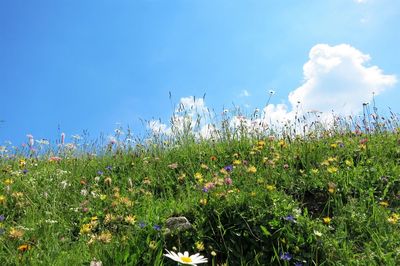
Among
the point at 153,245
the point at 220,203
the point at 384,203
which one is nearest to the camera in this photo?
the point at 153,245

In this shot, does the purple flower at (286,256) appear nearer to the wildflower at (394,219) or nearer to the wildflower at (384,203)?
the wildflower at (394,219)

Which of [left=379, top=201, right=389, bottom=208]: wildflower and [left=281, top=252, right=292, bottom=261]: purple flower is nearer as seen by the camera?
[left=281, top=252, right=292, bottom=261]: purple flower

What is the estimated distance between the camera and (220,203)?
3688 mm

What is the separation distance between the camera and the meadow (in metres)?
3.42

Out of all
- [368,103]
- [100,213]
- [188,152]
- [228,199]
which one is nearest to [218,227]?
[228,199]

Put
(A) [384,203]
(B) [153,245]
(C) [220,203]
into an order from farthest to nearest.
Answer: (A) [384,203], (C) [220,203], (B) [153,245]

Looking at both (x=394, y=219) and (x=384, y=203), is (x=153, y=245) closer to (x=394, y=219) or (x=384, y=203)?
(x=394, y=219)

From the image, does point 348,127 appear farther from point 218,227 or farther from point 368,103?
point 218,227

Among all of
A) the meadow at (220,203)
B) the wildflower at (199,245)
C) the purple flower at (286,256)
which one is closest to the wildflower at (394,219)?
the meadow at (220,203)

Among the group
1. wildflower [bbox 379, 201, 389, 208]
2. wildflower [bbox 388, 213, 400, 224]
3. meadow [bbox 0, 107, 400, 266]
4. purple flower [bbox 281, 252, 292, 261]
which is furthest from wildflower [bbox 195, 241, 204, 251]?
wildflower [bbox 379, 201, 389, 208]

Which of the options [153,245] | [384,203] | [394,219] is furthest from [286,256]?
[384,203]

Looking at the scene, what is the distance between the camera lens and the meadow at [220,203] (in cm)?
342

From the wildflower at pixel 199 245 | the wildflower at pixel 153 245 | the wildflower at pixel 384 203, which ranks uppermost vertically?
the wildflower at pixel 384 203

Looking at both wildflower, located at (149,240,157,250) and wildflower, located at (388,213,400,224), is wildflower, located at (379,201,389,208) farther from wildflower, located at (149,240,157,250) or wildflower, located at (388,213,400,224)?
wildflower, located at (149,240,157,250)
